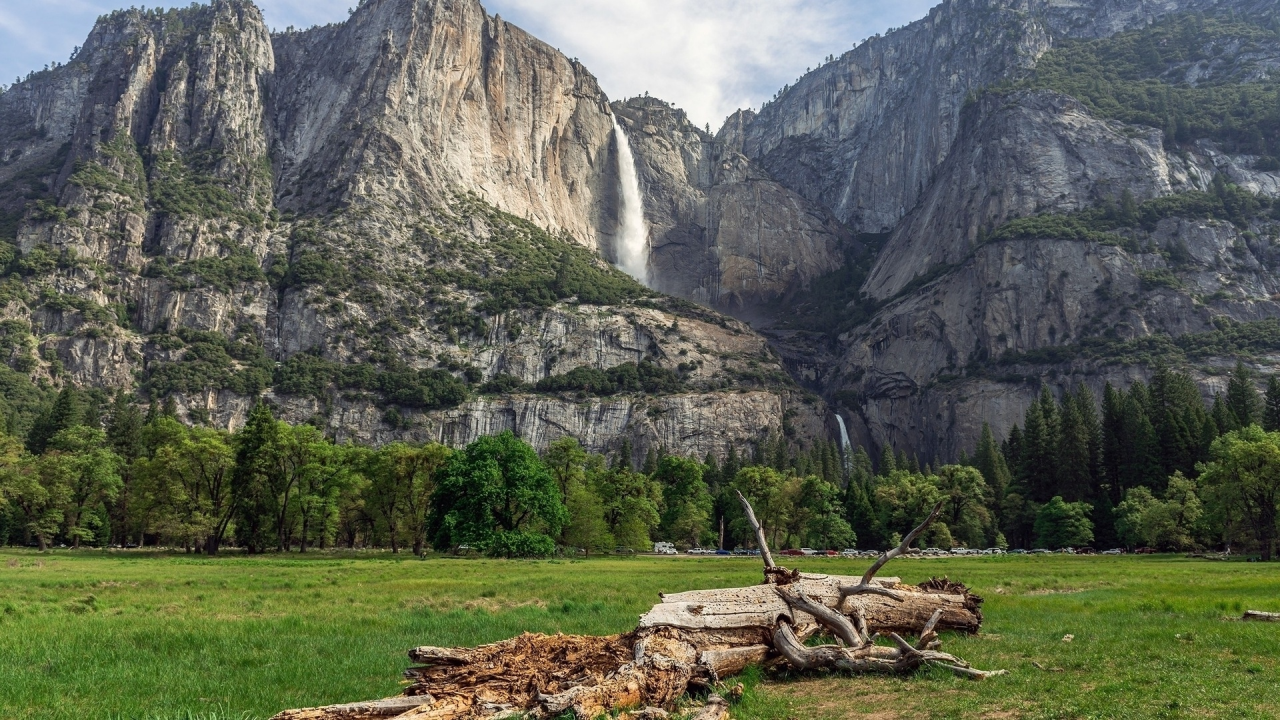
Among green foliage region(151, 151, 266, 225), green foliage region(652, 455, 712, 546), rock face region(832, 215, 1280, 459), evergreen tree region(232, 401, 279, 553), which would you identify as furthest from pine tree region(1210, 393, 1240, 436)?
green foliage region(151, 151, 266, 225)

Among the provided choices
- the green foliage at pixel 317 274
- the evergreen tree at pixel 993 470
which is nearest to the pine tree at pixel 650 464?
the evergreen tree at pixel 993 470

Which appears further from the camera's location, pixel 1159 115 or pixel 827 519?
pixel 1159 115

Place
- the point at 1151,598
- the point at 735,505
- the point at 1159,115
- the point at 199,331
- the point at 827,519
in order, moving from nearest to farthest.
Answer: the point at 1151,598 → the point at 827,519 → the point at 735,505 → the point at 199,331 → the point at 1159,115

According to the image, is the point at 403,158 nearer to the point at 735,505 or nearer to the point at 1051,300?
the point at 735,505

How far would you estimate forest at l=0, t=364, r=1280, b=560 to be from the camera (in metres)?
60.3

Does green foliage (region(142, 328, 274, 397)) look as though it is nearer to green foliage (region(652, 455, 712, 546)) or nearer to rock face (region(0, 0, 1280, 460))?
rock face (region(0, 0, 1280, 460))

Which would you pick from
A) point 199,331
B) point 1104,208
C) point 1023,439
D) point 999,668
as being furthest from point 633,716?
point 1104,208

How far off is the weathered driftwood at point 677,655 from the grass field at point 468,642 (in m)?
0.63

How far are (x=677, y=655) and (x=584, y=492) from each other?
6234 centimetres

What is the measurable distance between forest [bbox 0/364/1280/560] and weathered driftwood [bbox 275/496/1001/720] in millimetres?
44922

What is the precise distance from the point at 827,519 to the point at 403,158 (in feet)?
497

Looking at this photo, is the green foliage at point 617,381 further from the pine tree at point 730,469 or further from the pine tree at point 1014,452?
the pine tree at point 1014,452

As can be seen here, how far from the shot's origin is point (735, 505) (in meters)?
100

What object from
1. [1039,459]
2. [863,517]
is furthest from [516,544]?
[1039,459]
